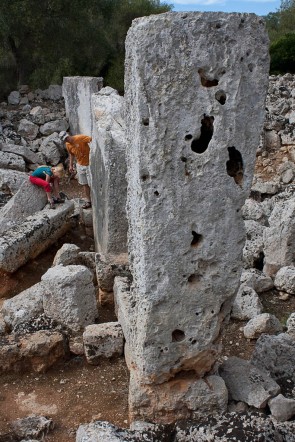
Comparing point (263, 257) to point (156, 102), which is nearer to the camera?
point (156, 102)

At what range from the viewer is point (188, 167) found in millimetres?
3422

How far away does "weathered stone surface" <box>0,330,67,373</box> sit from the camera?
4.91 meters

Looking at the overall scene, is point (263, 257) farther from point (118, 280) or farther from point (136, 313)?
point (136, 313)

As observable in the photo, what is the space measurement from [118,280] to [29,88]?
46.2 ft

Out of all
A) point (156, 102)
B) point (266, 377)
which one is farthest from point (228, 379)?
point (156, 102)

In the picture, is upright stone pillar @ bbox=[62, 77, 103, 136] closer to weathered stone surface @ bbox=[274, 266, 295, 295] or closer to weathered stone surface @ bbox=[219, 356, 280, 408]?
weathered stone surface @ bbox=[274, 266, 295, 295]

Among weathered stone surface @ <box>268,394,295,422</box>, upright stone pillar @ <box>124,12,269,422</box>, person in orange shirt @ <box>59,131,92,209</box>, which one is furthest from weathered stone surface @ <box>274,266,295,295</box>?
person in orange shirt @ <box>59,131,92,209</box>

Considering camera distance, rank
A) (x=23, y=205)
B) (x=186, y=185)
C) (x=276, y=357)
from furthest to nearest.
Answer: (x=23, y=205) < (x=276, y=357) < (x=186, y=185)

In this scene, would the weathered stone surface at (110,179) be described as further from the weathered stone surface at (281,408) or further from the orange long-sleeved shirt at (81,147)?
A: the weathered stone surface at (281,408)

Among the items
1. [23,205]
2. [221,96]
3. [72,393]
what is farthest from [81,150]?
[221,96]

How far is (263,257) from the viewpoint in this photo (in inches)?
286

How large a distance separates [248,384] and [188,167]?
1.83m

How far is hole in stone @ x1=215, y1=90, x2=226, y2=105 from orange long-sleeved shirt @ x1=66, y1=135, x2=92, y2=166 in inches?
235

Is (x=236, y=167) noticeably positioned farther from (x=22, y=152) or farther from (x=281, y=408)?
(x=22, y=152)
